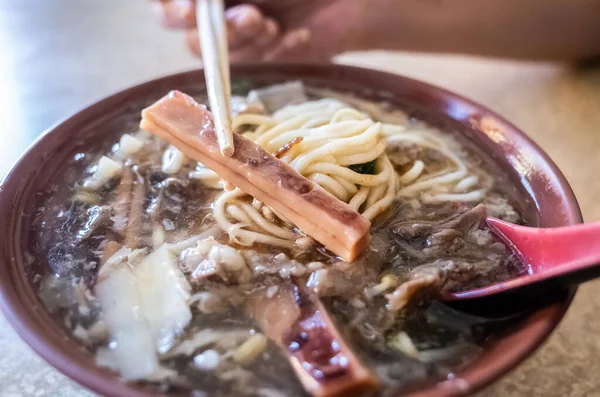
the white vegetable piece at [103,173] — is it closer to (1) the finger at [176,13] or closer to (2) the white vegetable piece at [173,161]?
(2) the white vegetable piece at [173,161]

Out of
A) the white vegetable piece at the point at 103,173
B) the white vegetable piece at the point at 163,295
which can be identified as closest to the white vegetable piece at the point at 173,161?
the white vegetable piece at the point at 103,173

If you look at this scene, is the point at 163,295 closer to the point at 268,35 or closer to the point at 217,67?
the point at 217,67

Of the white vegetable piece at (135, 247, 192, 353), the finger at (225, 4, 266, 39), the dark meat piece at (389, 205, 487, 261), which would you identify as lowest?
the dark meat piece at (389, 205, 487, 261)

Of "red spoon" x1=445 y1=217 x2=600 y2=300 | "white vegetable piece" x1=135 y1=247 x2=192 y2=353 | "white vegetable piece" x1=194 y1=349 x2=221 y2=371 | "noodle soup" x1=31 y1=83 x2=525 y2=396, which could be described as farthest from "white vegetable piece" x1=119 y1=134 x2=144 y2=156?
"red spoon" x1=445 y1=217 x2=600 y2=300

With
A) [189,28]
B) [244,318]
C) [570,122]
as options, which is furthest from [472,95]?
[244,318]

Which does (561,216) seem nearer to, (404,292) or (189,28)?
(404,292)

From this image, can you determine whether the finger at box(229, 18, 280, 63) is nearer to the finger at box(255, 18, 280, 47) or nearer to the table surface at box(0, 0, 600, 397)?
the finger at box(255, 18, 280, 47)
